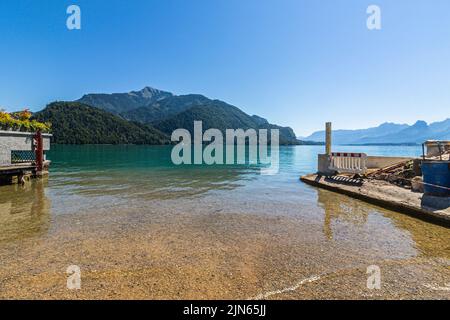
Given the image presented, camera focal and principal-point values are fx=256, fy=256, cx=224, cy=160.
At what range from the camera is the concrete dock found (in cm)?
903

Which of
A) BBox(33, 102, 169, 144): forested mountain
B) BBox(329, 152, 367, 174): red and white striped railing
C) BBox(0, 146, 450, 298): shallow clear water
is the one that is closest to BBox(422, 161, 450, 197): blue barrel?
BBox(0, 146, 450, 298): shallow clear water

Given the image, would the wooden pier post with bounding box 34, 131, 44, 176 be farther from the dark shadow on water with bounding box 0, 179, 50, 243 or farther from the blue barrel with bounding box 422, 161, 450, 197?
the blue barrel with bounding box 422, 161, 450, 197

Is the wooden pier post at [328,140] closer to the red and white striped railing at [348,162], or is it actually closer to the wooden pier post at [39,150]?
the red and white striped railing at [348,162]

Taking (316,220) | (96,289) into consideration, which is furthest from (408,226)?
(96,289)

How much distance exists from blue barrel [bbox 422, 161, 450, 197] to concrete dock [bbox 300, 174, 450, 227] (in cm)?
46

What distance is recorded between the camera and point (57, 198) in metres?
13.5

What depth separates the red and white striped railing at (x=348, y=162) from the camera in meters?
16.7

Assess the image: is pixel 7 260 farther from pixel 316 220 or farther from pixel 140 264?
pixel 316 220

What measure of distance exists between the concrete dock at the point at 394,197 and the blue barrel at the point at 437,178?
0.46 meters

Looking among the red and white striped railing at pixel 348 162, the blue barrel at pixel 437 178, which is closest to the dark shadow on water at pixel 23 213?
the blue barrel at pixel 437 178

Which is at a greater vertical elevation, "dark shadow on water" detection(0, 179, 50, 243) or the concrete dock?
the concrete dock

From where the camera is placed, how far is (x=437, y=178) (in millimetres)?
11391
